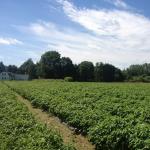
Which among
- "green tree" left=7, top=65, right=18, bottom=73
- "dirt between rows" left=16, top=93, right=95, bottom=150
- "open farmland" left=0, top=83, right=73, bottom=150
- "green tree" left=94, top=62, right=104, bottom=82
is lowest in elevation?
"dirt between rows" left=16, top=93, right=95, bottom=150

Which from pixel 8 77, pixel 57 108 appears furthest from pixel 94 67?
pixel 57 108

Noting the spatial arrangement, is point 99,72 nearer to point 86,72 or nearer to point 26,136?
point 86,72

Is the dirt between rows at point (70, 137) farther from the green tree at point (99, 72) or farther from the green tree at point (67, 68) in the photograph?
the green tree at point (67, 68)

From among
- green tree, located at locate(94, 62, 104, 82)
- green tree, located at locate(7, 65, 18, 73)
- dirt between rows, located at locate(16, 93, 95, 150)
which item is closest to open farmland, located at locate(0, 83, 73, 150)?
dirt between rows, located at locate(16, 93, 95, 150)

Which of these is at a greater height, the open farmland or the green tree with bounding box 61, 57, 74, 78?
the green tree with bounding box 61, 57, 74, 78

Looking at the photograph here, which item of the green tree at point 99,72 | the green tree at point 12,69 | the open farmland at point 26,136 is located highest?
the green tree at point 12,69

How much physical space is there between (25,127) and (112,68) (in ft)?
286

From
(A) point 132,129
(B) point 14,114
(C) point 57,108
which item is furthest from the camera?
(C) point 57,108

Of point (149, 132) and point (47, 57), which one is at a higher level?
point (47, 57)

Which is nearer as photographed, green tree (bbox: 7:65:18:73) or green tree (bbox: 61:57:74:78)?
green tree (bbox: 61:57:74:78)

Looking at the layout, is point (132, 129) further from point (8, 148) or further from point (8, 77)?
point (8, 77)

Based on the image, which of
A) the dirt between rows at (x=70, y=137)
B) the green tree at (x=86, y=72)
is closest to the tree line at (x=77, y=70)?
the green tree at (x=86, y=72)

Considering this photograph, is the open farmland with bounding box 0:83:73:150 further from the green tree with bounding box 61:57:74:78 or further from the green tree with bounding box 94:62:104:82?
the green tree with bounding box 61:57:74:78

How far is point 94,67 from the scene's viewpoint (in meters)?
104
